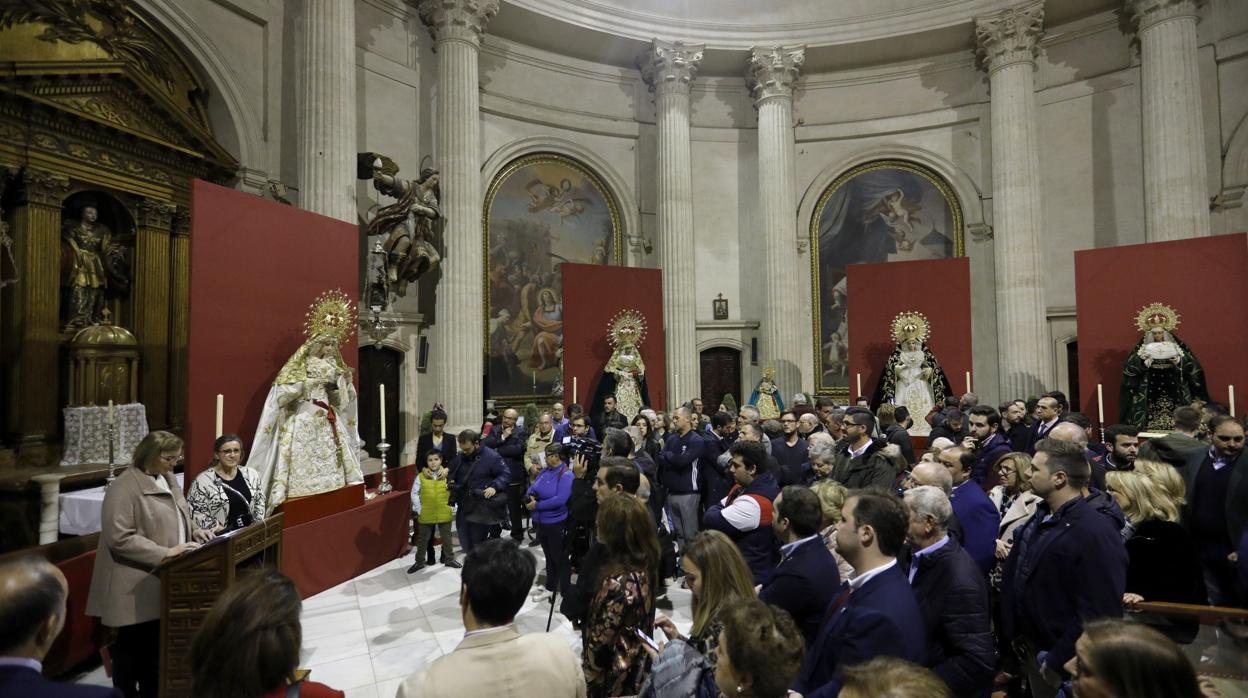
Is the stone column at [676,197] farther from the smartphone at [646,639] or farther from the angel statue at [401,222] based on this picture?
the smartphone at [646,639]

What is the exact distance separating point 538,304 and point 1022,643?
507 inches

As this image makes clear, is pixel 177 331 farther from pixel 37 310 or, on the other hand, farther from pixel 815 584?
pixel 815 584

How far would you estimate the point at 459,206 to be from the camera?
42.3 ft

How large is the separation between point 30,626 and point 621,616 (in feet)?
6.40

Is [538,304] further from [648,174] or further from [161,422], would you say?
[161,422]

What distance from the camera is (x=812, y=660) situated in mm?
2377

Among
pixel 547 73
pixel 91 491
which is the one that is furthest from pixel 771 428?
pixel 547 73

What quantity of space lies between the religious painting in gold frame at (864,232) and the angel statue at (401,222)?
382 inches

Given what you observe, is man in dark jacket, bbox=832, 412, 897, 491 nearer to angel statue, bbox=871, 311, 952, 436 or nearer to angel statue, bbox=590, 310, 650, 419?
angel statue, bbox=590, 310, 650, 419

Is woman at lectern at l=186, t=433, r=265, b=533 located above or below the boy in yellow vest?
above

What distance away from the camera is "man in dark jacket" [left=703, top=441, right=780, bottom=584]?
3.81 metres

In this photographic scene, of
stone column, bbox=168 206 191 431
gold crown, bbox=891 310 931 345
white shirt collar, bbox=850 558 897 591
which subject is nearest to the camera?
white shirt collar, bbox=850 558 897 591

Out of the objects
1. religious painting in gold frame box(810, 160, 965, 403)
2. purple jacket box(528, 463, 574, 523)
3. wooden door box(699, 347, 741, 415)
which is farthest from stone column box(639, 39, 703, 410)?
purple jacket box(528, 463, 574, 523)

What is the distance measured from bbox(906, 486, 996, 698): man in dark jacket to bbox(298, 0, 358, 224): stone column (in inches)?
389
